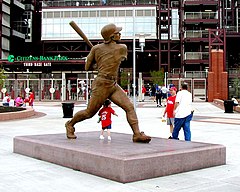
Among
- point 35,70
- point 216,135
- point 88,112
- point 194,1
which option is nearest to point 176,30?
point 194,1

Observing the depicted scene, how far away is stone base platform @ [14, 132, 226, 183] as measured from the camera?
6422 mm

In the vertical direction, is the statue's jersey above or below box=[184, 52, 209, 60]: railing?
below

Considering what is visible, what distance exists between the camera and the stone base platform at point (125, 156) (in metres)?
6.42

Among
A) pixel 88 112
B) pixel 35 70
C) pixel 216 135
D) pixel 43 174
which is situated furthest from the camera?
pixel 35 70

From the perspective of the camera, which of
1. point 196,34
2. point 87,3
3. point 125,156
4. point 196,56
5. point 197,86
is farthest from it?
point 87,3

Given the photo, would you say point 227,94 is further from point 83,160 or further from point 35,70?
point 83,160

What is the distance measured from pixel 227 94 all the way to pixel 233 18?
164ft

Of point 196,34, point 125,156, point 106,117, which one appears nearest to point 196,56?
point 196,34

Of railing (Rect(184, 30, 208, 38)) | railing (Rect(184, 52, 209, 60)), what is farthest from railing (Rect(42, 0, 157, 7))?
railing (Rect(184, 52, 209, 60))

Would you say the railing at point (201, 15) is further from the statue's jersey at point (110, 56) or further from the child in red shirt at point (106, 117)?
the statue's jersey at point (110, 56)

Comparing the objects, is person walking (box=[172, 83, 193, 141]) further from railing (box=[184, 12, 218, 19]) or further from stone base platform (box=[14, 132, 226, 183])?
railing (box=[184, 12, 218, 19])

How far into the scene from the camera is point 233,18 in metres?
84.4

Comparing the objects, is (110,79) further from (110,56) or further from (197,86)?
(197,86)

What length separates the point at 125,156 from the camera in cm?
648
